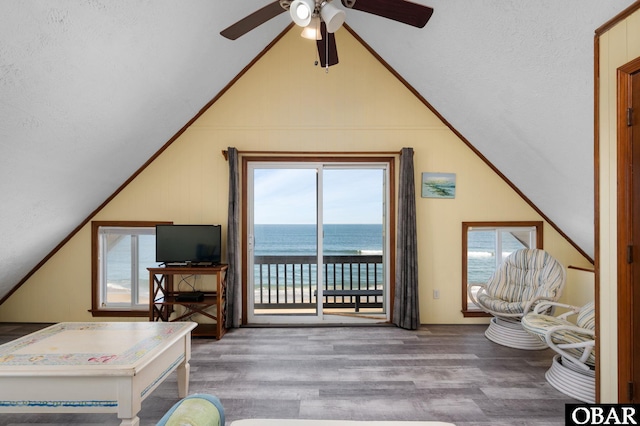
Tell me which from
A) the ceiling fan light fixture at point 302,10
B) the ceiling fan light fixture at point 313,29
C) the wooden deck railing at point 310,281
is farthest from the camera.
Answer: the wooden deck railing at point 310,281

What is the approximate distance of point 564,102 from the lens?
2.75 m

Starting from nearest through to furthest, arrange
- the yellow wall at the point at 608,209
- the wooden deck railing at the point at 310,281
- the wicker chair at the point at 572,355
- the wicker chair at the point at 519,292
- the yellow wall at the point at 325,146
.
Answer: the yellow wall at the point at 608,209
the wicker chair at the point at 572,355
the wicker chair at the point at 519,292
the yellow wall at the point at 325,146
the wooden deck railing at the point at 310,281

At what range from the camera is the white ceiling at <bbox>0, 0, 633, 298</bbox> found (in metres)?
2.29

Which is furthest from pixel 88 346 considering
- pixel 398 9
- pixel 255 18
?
pixel 398 9

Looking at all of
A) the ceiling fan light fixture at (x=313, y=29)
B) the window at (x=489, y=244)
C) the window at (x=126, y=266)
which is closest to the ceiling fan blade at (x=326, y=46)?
the ceiling fan light fixture at (x=313, y=29)

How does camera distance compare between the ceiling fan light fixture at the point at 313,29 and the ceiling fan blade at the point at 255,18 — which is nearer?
the ceiling fan blade at the point at 255,18

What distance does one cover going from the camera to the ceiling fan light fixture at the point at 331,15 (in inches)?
74.9

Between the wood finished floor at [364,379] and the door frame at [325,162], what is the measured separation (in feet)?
1.68

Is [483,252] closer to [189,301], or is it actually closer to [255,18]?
[189,301]

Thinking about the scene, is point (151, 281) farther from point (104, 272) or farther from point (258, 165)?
point (258, 165)

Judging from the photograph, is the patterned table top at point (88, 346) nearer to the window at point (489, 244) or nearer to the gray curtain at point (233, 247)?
the gray curtain at point (233, 247)

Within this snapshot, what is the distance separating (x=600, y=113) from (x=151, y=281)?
4.21 metres

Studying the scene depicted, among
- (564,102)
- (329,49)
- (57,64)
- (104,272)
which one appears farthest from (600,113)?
(104,272)

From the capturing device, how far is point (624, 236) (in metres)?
1.98
